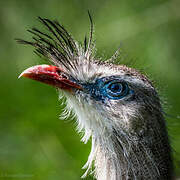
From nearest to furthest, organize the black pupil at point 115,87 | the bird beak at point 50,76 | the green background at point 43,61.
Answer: the bird beak at point 50,76, the black pupil at point 115,87, the green background at point 43,61

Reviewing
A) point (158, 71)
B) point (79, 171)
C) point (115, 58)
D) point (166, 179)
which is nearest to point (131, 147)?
point (166, 179)

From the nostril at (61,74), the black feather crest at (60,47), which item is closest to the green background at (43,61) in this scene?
the black feather crest at (60,47)

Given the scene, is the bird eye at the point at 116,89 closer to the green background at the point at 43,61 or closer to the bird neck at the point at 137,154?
the bird neck at the point at 137,154

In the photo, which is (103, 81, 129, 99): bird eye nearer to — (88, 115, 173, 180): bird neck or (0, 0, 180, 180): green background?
(88, 115, 173, 180): bird neck

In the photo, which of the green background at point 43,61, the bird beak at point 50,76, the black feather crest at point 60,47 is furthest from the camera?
the green background at point 43,61

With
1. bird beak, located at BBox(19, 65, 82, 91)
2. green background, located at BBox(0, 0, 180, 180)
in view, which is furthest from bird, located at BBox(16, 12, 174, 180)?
green background, located at BBox(0, 0, 180, 180)

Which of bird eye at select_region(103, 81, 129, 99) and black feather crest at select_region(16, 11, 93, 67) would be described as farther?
black feather crest at select_region(16, 11, 93, 67)

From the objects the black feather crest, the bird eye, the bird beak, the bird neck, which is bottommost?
the bird neck
